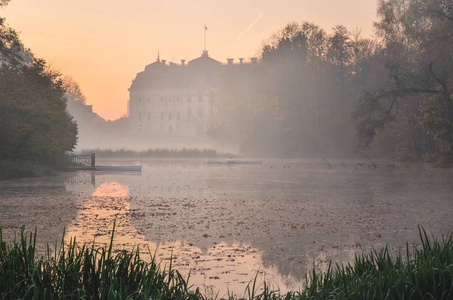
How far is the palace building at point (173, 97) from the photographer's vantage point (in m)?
134

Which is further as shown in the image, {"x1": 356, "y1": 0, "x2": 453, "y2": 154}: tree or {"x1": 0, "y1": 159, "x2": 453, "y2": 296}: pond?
{"x1": 356, "y1": 0, "x2": 453, "y2": 154}: tree

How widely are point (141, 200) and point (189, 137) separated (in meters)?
96.3

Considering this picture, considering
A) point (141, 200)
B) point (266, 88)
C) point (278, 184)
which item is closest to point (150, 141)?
point (266, 88)

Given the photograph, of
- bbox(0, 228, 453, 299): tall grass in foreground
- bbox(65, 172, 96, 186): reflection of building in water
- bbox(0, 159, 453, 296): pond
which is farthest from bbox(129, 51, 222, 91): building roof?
bbox(0, 228, 453, 299): tall grass in foreground

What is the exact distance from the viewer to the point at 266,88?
7238cm

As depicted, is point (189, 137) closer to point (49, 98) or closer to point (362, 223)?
point (49, 98)

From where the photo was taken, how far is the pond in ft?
33.4

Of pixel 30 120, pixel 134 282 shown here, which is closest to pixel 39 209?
pixel 134 282

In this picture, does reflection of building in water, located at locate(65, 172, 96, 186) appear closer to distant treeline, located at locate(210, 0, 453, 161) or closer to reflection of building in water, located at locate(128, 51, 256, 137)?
distant treeline, located at locate(210, 0, 453, 161)

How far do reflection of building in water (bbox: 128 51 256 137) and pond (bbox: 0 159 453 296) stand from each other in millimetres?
106561

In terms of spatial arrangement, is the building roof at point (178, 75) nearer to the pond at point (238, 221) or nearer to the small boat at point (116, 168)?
the small boat at point (116, 168)

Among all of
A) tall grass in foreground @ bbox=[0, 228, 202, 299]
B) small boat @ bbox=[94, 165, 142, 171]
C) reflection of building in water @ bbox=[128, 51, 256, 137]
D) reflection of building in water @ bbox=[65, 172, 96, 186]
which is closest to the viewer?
tall grass in foreground @ bbox=[0, 228, 202, 299]

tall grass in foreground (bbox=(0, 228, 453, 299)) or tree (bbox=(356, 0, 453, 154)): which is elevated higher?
tree (bbox=(356, 0, 453, 154))

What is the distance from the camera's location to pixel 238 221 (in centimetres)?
1550
